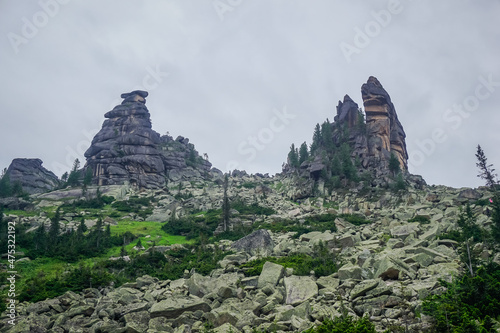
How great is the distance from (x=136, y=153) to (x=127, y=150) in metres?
3.81

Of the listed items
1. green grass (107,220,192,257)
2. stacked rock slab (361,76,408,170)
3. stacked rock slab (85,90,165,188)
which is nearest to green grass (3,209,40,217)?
green grass (107,220,192,257)

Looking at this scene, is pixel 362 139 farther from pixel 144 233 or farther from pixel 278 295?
pixel 278 295

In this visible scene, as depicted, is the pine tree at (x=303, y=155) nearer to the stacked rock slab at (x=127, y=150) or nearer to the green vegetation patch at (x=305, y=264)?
the stacked rock slab at (x=127, y=150)

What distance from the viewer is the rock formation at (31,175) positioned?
362 feet

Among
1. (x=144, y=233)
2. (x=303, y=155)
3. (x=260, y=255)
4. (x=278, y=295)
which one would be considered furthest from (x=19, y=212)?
(x=303, y=155)

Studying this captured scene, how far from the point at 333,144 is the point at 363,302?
9014cm

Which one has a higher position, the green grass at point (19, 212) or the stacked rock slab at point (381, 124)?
the stacked rock slab at point (381, 124)

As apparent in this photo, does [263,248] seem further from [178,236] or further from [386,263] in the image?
[178,236]

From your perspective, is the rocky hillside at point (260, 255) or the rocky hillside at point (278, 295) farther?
Answer: the rocky hillside at point (260, 255)

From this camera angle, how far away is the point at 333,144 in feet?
342

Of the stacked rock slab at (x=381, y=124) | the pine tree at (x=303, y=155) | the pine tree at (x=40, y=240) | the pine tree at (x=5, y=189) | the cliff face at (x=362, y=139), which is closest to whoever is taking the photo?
the pine tree at (x=40, y=240)

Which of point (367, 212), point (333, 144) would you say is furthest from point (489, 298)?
point (333, 144)

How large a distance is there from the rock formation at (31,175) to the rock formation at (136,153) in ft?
50.3

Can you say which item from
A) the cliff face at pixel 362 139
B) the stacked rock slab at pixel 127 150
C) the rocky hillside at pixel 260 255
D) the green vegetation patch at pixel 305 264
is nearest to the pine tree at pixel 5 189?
the rocky hillside at pixel 260 255
